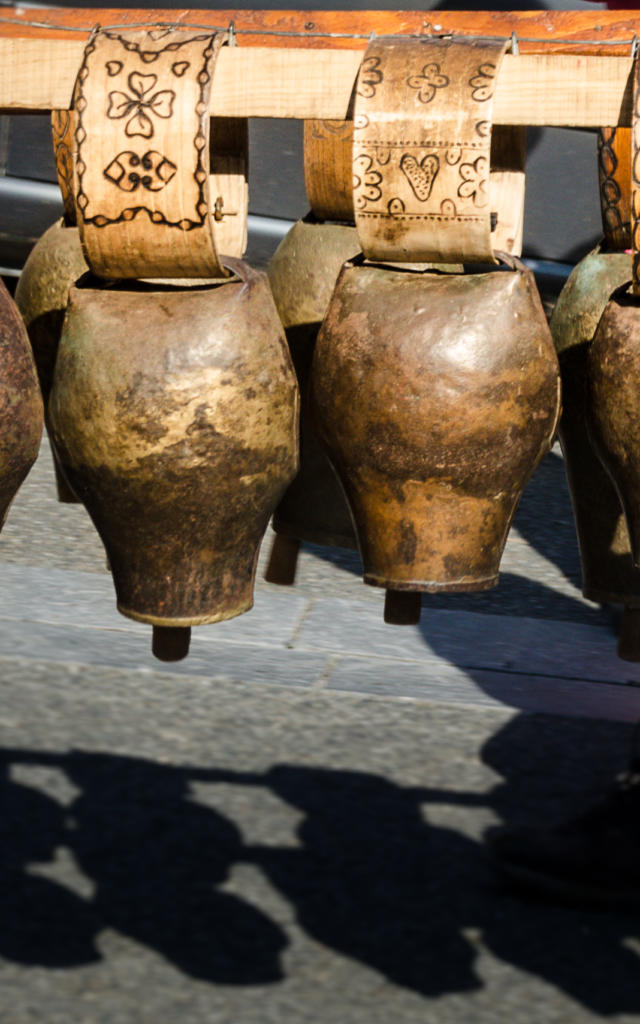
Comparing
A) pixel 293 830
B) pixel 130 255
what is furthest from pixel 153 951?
pixel 130 255

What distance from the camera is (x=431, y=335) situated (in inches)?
51.2

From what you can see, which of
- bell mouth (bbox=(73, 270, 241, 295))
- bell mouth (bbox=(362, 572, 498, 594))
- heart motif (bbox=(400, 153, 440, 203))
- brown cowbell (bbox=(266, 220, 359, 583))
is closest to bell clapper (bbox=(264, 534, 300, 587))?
brown cowbell (bbox=(266, 220, 359, 583))

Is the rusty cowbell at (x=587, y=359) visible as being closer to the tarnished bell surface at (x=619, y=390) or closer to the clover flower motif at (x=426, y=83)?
the tarnished bell surface at (x=619, y=390)

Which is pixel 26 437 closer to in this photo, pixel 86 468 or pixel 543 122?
pixel 86 468

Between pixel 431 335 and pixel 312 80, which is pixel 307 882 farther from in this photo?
pixel 312 80

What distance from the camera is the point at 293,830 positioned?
256cm

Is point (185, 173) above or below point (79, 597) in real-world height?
above

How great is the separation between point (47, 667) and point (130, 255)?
7.28ft

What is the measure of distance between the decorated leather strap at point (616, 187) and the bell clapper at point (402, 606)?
0.47m

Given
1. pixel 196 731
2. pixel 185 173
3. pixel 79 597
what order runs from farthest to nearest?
pixel 79 597 < pixel 196 731 < pixel 185 173

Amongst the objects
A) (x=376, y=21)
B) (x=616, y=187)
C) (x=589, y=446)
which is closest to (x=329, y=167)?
(x=376, y=21)

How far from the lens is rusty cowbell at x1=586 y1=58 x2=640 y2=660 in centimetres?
127

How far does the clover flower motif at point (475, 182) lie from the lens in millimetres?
1274

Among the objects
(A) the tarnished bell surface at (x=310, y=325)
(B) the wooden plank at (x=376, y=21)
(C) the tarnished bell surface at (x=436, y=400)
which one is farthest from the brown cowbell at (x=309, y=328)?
(C) the tarnished bell surface at (x=436, y=400)
